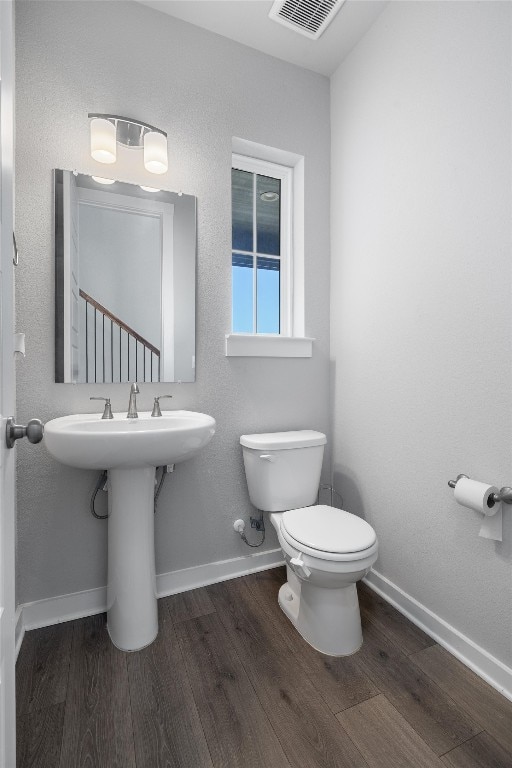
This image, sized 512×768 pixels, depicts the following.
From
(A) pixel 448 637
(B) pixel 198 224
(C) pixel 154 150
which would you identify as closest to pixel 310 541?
(A) pixel 448 637

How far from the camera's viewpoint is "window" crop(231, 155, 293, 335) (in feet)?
6.56

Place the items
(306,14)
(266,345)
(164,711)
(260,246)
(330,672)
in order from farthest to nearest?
(260,246), (266,345), (306,14), (330,672), (164,711)

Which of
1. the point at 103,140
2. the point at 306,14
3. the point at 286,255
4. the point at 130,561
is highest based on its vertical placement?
the point at 306,14

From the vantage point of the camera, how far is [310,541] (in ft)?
4.44

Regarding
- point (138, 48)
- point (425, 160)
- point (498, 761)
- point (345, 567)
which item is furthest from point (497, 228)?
point (138, 48)

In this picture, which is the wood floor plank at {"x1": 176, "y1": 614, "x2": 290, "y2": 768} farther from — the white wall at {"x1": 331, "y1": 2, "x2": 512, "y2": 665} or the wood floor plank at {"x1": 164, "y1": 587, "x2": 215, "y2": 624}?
the white wall at {"x1": 331, "y1": 2, "x2": 512, "y2": 665}

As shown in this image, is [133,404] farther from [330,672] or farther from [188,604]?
[330,672]

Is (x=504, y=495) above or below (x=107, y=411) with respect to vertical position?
below

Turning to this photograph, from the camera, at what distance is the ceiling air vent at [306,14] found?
1.61m

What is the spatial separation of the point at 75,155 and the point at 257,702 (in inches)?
83.0

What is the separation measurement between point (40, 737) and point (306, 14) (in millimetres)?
2827

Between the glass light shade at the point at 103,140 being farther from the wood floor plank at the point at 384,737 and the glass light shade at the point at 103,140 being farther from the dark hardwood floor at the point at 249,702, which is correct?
the wood floor plank at the point at 384,737

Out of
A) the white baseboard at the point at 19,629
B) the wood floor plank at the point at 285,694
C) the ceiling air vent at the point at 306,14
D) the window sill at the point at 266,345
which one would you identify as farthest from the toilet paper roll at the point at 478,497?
the ceiling air vent at the point at 306,14

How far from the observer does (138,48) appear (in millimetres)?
1635
